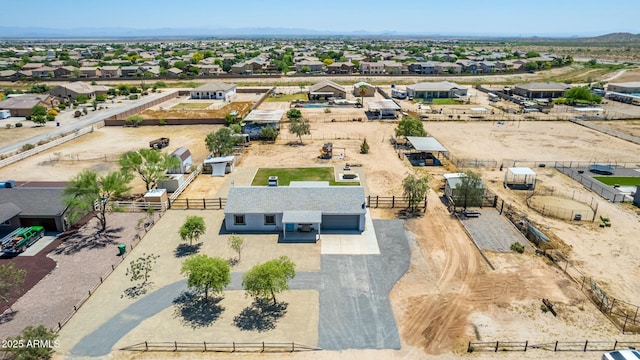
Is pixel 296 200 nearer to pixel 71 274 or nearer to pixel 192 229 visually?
pixel 192 229

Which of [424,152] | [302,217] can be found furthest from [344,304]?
[424,152]

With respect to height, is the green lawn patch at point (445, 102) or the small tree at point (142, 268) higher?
the green lawn patch at point (445, 102)

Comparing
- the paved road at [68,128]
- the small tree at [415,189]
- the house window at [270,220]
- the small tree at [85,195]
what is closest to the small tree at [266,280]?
the house window at [270,220]

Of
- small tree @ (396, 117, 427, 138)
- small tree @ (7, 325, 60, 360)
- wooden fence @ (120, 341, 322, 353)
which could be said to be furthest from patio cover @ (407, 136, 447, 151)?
small tree @ (7, 325, 60, 360)

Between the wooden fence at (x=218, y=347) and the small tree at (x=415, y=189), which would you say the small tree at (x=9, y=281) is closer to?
the wooden fence at (x=218, y=347)

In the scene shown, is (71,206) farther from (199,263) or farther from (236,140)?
(236,140)
